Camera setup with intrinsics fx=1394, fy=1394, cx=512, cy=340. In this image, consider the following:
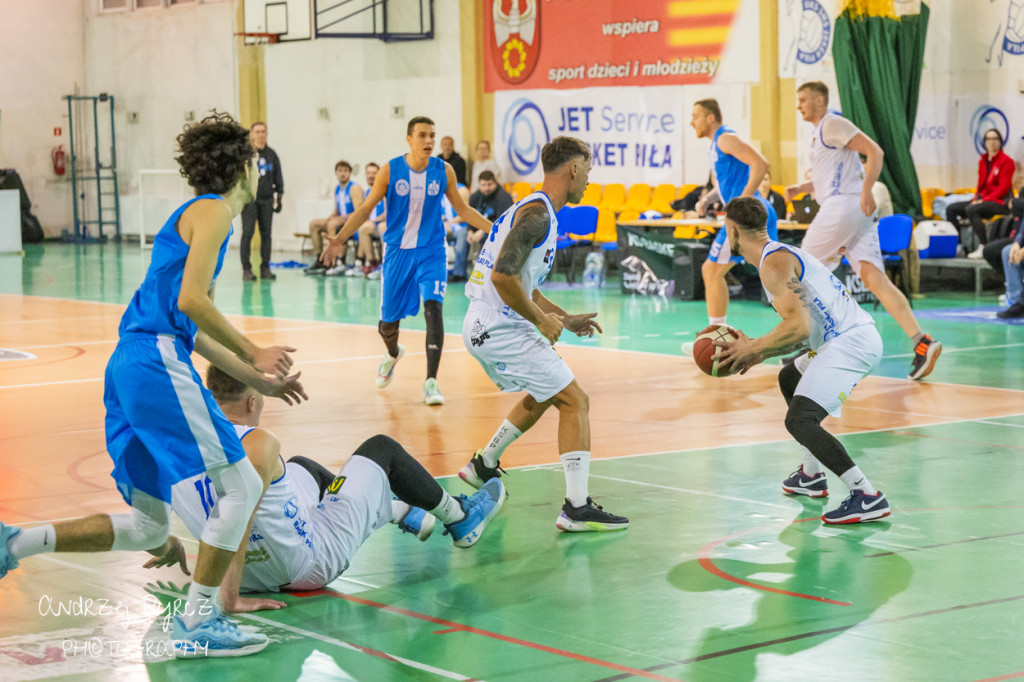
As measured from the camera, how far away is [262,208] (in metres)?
22.7

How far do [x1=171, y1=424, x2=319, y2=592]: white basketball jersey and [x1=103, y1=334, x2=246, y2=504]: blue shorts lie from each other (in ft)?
1.06

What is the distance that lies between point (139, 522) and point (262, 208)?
18.2m

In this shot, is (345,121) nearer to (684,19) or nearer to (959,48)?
(684,19)

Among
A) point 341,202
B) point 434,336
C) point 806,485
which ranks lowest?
point 806,485

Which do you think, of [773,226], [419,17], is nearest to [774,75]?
[419,17]

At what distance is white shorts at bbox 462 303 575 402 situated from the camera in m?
6.75

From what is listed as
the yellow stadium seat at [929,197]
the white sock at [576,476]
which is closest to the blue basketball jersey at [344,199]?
the yellow stadium seat at [929,197]

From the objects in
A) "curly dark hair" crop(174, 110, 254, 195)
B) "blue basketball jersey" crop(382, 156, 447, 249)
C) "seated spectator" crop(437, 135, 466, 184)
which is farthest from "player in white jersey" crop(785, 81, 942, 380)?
"seated spectator" crop(437, 135, 466, 184)

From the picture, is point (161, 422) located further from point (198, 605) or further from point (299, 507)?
point (299, 507)

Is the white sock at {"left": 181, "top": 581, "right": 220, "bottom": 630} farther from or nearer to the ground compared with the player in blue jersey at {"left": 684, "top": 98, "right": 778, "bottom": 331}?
nearer to the ground

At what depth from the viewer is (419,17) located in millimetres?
26719

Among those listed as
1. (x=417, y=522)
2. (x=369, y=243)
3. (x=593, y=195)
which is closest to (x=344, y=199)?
(x=369, y=243)

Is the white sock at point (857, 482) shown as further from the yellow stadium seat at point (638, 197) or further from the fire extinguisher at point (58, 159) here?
Result: the fire extinguisher at point (58, 159)

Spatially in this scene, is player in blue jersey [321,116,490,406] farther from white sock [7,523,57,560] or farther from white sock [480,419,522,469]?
white sock [7,523,57,560]
